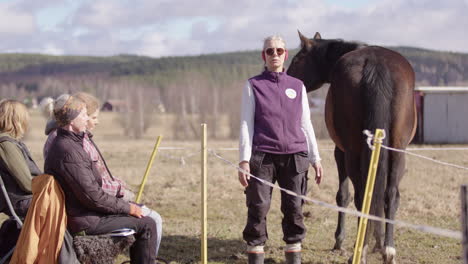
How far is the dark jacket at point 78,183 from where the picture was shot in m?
3.98

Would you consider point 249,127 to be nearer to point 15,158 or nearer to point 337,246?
point 15,158

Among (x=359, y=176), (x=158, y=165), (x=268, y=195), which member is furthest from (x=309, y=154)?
(x=158, y=165)

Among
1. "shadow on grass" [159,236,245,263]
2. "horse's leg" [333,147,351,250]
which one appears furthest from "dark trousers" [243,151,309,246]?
"horse's leg" [333,147,351,250]

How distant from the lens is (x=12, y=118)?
14.6ft

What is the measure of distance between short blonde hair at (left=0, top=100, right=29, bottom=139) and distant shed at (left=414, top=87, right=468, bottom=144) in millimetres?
29714

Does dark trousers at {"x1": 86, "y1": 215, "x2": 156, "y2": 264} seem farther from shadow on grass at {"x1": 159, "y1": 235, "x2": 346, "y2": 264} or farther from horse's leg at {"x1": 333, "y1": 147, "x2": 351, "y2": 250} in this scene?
horse's leg at {"x1": 333, "y1": 147, "x2": 351, "y2": 250}

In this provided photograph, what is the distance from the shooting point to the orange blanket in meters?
3.90

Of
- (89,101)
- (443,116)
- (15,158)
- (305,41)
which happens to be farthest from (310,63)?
(443,116)

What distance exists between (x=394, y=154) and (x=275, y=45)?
5.41ft

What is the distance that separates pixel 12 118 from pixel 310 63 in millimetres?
3887

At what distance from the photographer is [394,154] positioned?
521cm

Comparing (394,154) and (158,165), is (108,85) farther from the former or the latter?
(394,154)

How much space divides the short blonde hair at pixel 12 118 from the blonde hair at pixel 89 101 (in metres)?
0.55

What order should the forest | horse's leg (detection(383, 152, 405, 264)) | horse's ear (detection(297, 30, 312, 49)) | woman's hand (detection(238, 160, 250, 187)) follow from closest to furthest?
woman's hand (detection(238, 160, 250, 187)) → horse's leg (detection(383, 152, 405, 264)) → horse's ear (detection(297, 30, 312, 49)) → the forest
